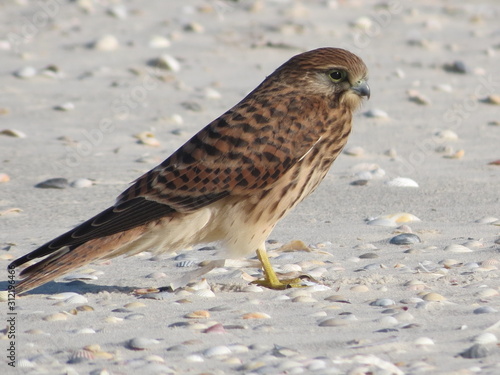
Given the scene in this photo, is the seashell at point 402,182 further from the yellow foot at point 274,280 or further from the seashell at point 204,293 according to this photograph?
the seashell at point 204,293

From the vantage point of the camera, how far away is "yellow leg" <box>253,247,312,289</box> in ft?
15.1

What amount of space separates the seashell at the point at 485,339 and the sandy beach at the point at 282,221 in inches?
1.4

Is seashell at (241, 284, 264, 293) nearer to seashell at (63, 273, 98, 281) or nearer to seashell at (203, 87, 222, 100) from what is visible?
seashell at (63, 273, 98, 281)

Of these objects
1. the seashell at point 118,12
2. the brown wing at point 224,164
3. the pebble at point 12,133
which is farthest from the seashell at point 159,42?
the brown wing at point 224,164

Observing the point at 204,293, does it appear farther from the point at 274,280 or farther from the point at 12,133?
the point at 12,133

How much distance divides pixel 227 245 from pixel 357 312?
2.62 ft

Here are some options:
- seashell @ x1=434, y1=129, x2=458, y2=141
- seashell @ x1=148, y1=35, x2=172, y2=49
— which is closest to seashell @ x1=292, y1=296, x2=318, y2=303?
seashell @ x1=434, y1=129, x2=458, y2=141

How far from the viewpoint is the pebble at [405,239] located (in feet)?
17.0

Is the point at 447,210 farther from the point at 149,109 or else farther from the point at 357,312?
the point at 149,109

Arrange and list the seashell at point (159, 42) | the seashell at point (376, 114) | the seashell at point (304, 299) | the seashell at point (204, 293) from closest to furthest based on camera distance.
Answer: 1. the seashell at point (304, 299)
2. the seashell at point (204, 293)
3. the seashell at point (376, 114)
4. the seashell at point (159, 42)

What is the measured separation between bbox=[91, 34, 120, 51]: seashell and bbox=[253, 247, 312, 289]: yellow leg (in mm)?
5542

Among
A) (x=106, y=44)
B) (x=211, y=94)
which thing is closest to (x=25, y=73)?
(x=106, y=44)

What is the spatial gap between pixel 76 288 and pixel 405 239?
169 cm

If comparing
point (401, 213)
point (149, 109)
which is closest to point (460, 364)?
point (401, 213)
